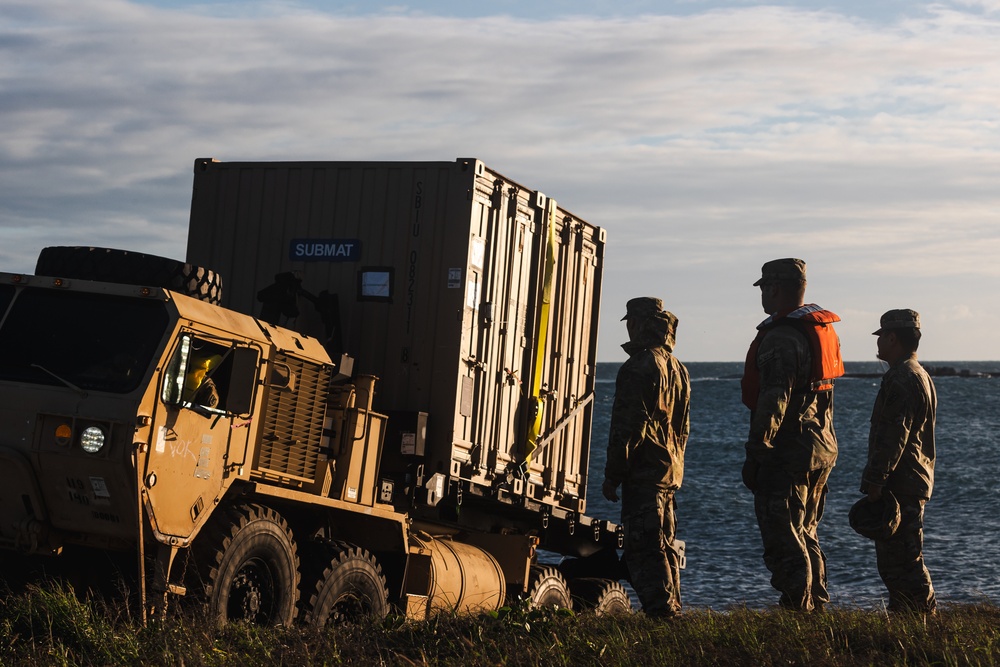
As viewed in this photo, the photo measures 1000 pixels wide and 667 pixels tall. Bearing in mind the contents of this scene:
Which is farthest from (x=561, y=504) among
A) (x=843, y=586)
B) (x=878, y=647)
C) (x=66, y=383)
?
(x=843, y=586)

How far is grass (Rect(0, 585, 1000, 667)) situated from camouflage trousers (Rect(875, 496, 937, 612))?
5.55ft

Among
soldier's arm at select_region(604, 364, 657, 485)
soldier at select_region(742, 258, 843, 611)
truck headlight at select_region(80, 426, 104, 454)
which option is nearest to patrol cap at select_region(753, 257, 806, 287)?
soldier at select_region(742, 258, 843, 611)

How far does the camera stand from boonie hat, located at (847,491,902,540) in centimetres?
983

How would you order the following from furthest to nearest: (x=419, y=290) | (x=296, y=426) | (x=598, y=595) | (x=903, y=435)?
1. (x=598, y=595)
2. (x=419, y=290)
3. (x=903, y=435)
4. (x=296, y=426)

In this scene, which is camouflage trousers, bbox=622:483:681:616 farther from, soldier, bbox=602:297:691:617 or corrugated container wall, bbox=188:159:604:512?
corrugated container wall, bbox=188:159:604:512

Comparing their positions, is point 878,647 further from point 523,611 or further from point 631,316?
point 631,316

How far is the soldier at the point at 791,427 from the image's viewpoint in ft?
29.5

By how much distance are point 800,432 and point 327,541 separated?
344 centimetres

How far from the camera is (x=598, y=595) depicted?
41.4ft

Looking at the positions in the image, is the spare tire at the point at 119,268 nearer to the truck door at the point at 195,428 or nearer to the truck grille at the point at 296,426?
the truck door at the point at 195,428

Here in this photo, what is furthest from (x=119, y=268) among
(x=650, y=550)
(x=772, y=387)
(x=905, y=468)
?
(x=905, y=468)

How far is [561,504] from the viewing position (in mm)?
12500

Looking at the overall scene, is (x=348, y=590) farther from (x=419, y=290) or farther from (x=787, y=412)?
(x=787, y=412)

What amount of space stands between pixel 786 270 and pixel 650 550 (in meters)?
2.29
